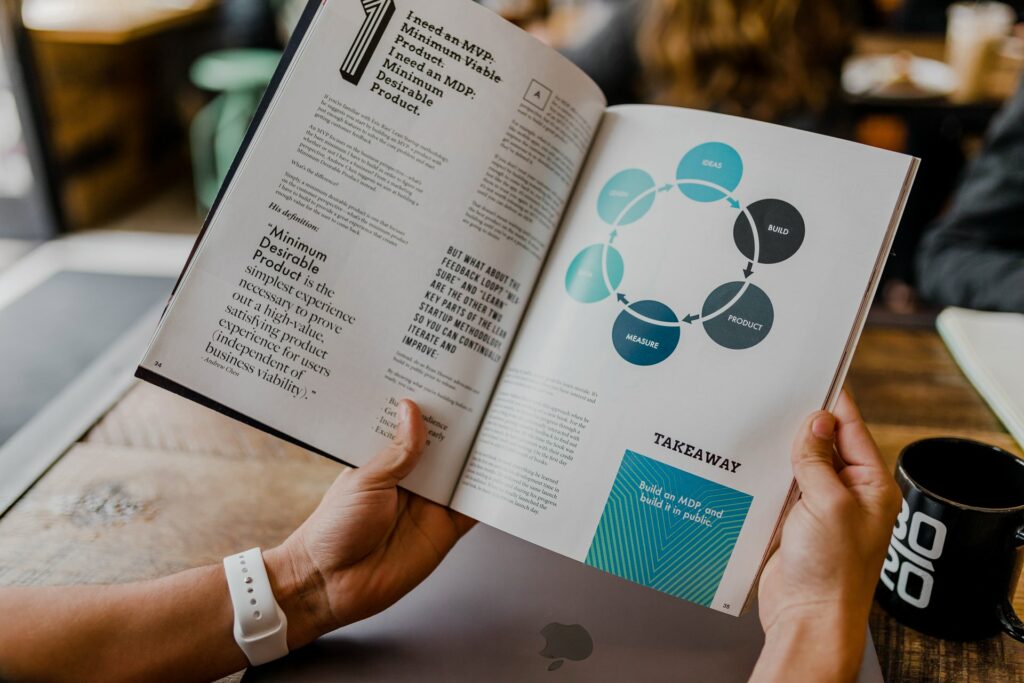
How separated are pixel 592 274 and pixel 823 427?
0.20 m

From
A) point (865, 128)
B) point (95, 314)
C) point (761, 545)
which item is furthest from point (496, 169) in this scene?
point (865, 128)

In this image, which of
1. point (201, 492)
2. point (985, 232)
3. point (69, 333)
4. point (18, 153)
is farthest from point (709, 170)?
point (18, 153)

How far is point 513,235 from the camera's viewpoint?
Result: 0.64 m

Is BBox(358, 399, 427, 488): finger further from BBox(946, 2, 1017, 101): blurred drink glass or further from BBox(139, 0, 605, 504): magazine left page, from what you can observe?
BBox(946, 2, 1017, 101): blurred drink glass

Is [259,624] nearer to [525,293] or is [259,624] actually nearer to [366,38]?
[525,293]

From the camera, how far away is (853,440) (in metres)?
0.58

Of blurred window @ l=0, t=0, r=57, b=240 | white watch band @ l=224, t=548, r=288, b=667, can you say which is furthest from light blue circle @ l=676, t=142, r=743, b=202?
blurred window @ l=0, t=0, r=57, b=240

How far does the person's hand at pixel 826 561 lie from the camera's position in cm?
51

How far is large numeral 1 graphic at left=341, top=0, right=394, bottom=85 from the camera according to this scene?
0.60 meters

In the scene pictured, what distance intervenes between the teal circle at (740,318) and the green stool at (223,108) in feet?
6.74

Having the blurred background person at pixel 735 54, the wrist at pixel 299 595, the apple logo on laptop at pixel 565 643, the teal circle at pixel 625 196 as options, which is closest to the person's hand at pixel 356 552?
the wrist at pixel 299 595

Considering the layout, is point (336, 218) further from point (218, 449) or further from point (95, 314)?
point (95, 314)

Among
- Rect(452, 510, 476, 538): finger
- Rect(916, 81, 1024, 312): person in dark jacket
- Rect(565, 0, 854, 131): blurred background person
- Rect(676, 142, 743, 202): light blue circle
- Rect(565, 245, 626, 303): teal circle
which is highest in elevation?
Rect(565, 0, 854, 131): blurred background person

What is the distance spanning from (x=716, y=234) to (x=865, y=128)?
2.28 m
